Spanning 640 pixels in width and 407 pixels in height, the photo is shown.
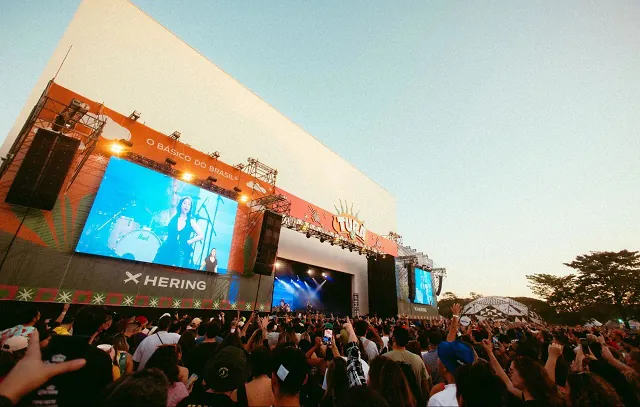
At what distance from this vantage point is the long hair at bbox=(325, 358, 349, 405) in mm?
2104

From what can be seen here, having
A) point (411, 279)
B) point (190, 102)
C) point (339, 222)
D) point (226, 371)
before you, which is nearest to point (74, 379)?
point (226, 371)

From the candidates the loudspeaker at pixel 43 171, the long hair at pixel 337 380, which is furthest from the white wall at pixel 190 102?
the long hair at pixel 337 380

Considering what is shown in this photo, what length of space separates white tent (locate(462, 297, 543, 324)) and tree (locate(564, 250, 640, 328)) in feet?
16.1

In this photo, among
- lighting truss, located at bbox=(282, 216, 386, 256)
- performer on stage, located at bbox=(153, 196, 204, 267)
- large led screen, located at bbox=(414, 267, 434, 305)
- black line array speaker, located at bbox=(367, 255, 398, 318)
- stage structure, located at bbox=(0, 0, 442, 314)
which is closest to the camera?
stage structure, located at bbox=(0, 0, 442, 314)

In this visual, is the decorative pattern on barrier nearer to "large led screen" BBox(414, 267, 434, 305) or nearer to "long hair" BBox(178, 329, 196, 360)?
"long hair" BBox(178, 329, 196, 360)

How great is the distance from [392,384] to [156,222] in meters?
11.3

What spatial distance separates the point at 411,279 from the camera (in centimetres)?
2225

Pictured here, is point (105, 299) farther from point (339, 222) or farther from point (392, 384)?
point (339, 222)

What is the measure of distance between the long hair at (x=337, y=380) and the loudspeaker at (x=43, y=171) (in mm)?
10098

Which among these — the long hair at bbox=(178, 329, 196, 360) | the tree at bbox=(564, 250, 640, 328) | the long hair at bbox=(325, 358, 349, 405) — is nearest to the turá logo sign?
the long hair at bbox=(178, 329, 196, 360)

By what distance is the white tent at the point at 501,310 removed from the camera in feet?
83.2

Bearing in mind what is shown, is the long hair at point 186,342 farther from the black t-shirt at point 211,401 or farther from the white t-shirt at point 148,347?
the black t-shirt at point 211,401

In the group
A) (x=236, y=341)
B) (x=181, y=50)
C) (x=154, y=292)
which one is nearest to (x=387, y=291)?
(x=154, y=292)

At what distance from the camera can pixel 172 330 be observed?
462 centimetres
